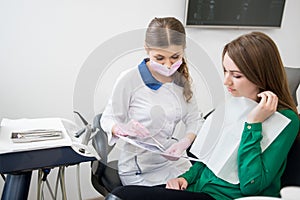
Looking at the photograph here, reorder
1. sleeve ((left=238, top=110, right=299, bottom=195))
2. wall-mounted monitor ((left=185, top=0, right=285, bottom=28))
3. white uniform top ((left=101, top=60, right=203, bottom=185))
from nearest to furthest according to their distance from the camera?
sleeve ((left=238, top=110, right=299, bottom=195)) → white uniform top ((left=101, top=60, right=203, bottom=185)) → wall-mounted monitor ((left=185, top=0, right=285, bottom=28))

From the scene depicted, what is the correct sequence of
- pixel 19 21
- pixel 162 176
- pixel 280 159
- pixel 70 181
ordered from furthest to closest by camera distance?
pixel 70 181
pixel 19 21
pixel 162 176
pixel 280 159

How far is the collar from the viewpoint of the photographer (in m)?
1.01

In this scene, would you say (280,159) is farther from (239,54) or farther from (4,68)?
(4,68)

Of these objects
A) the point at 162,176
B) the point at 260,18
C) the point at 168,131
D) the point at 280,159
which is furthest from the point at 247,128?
the point at 260,18

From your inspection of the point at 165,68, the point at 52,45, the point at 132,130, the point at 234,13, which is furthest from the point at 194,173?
the point at 234,13

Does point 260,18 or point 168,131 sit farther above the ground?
point 260,18

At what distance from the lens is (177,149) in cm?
108

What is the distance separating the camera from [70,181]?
1.79 meters

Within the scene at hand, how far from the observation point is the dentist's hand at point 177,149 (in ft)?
3.47

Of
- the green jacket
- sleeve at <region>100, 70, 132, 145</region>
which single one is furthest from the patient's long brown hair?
sleeve at <region>100, 70, 132, 145</region>

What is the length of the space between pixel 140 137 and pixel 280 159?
44 centimetres

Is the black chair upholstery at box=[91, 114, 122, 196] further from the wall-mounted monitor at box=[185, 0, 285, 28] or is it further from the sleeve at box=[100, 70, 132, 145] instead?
the wall-mounted monitor at box=[185, 0, 285, 28]

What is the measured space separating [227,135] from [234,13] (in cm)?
134

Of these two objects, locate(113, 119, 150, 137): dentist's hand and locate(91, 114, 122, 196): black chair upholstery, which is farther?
locate(91, 114, 122, 196): black chair upholstery
